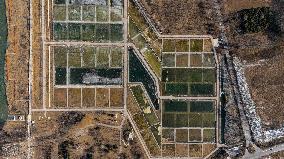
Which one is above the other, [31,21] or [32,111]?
[31,21]

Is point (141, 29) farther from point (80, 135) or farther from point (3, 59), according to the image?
point (3, 59)

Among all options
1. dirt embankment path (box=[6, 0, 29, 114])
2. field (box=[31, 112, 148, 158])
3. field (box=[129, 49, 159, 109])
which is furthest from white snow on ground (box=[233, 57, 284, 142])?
dirt embankment path (box=[6, 0, 29, 114])

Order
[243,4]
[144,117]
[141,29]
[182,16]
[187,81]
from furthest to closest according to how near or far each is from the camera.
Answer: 1. [144,117]
2. [187,81]
3. [141,29]
4. [182,16]
5. [243,4]

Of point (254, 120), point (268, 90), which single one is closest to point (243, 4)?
point (268, 90)

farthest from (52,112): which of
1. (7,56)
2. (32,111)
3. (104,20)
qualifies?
(104,20)

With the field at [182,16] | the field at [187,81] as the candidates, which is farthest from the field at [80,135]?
the field at [182,16]

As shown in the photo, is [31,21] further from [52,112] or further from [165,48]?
[165,48]

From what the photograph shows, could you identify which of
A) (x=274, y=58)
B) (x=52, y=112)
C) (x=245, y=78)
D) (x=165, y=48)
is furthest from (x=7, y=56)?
(x=274, y=58)

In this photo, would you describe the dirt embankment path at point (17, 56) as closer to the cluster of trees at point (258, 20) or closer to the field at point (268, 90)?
the cluster of trees at point (258, 20)

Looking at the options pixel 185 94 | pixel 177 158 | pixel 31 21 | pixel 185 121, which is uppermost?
pixel 31 21
